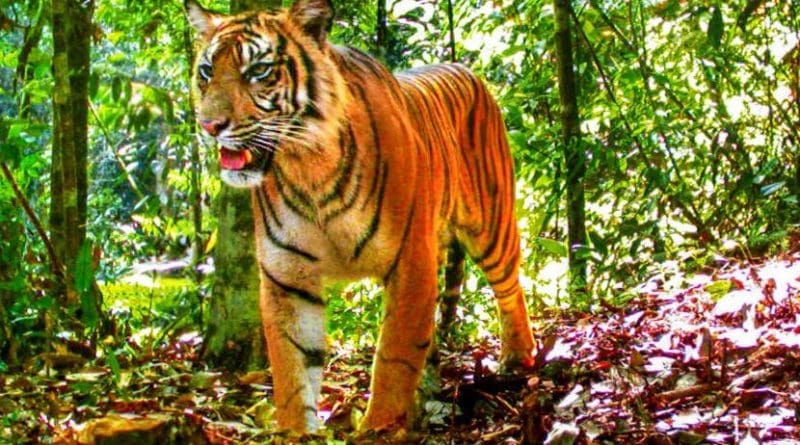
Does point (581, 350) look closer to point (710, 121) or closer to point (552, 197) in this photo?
point (552, 197)

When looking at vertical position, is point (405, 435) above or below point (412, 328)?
below

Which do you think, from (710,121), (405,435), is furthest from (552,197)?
(405,435)

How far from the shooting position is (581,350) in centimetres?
398

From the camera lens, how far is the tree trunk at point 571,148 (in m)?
4.98

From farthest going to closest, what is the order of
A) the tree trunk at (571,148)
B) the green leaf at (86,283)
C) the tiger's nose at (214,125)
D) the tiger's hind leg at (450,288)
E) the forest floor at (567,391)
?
the tree trunk at (571,148) < the tiger's hind leg at (450,288) < the tiger's nose at (214,125) < the green leaf at (86,283) < the forest floor at (567,391)

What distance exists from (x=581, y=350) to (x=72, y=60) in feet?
9.17

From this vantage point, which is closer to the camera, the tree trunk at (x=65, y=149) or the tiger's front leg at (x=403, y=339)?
the tiger's front leg at (x=403, y=339)

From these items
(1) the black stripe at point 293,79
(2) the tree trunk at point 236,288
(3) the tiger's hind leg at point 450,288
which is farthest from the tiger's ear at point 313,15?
(3) the tiger's hind leg at point 450,288

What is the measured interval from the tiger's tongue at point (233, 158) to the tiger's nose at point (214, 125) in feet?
0.31

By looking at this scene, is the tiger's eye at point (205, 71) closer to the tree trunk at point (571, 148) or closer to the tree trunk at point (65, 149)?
the tree trunk at point (65, 149)

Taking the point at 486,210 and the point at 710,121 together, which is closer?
the point at 486,210

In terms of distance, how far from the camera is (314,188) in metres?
3.16

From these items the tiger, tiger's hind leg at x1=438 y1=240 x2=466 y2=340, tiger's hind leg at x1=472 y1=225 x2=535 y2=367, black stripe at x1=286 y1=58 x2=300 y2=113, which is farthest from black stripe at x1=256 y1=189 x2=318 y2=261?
tiger's hind leg at x1=438 y1=240 x2=466 y2=340

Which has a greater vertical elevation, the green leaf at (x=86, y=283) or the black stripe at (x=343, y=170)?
the black stripe at (x=343, y=170)
